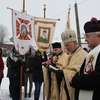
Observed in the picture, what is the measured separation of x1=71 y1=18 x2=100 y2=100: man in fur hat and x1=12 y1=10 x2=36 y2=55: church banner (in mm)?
6178

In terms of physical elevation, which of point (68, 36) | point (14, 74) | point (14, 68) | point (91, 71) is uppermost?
point (68, 36)

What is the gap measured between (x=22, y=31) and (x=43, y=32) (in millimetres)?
738

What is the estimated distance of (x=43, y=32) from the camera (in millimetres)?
11617

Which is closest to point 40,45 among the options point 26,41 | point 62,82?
point 26,41

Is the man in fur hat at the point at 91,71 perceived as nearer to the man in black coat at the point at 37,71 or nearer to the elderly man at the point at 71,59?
the elderly man at the point at 71,59

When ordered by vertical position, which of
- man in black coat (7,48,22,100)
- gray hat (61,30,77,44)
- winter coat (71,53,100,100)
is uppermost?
gray hat (61,30,77,44)

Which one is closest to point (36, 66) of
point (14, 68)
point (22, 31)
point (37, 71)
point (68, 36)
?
point (37, 71)

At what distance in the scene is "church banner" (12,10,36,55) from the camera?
1091 cm

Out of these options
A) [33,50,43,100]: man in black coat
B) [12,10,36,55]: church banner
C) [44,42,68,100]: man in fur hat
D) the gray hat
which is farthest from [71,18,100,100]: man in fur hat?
[33,50,43,100]: man in black coat

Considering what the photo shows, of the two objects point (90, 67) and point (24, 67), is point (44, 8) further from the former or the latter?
point (90, 67)

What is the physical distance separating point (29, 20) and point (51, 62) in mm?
4133

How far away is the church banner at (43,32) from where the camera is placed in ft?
37.9

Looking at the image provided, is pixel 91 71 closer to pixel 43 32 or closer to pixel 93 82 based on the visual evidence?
pixel 93 82

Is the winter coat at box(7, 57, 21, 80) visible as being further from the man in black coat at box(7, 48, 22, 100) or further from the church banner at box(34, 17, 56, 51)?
the church banner at box(34, 17, 56, 51)
